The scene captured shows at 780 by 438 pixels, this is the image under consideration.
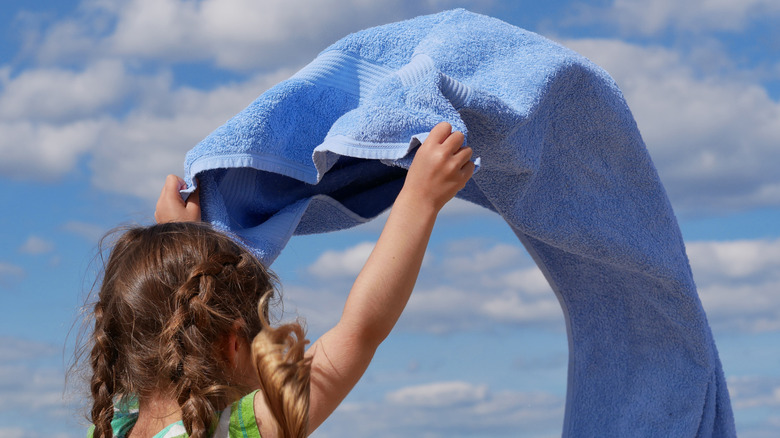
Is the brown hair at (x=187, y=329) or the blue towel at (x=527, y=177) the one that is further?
the blue towel at (x=527, y=177)

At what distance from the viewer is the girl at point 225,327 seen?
916 mm

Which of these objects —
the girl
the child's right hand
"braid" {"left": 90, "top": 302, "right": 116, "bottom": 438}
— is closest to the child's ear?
the girl

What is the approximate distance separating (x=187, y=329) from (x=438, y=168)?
0.35m

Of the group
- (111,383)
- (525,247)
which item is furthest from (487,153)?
(111,383)

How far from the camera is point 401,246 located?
939 mm

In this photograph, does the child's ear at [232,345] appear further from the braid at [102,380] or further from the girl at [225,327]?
the braid at [102,380]

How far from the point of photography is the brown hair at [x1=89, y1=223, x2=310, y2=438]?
2.87 ft

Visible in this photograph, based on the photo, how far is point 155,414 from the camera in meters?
0.96

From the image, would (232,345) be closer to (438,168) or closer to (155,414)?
(155,414)

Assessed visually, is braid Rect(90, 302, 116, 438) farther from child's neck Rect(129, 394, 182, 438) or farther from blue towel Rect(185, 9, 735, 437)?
blue towel Rect(185, 9, 735, 437)

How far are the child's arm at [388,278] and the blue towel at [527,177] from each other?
53mm

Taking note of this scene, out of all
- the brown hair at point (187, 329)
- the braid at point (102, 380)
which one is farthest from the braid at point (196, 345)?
the braid at point (102, 380)

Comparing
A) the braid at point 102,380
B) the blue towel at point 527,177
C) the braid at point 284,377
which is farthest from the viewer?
the blue towel at point 527,177

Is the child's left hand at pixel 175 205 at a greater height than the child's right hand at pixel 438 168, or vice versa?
the child's left hand at pixel 175 205
